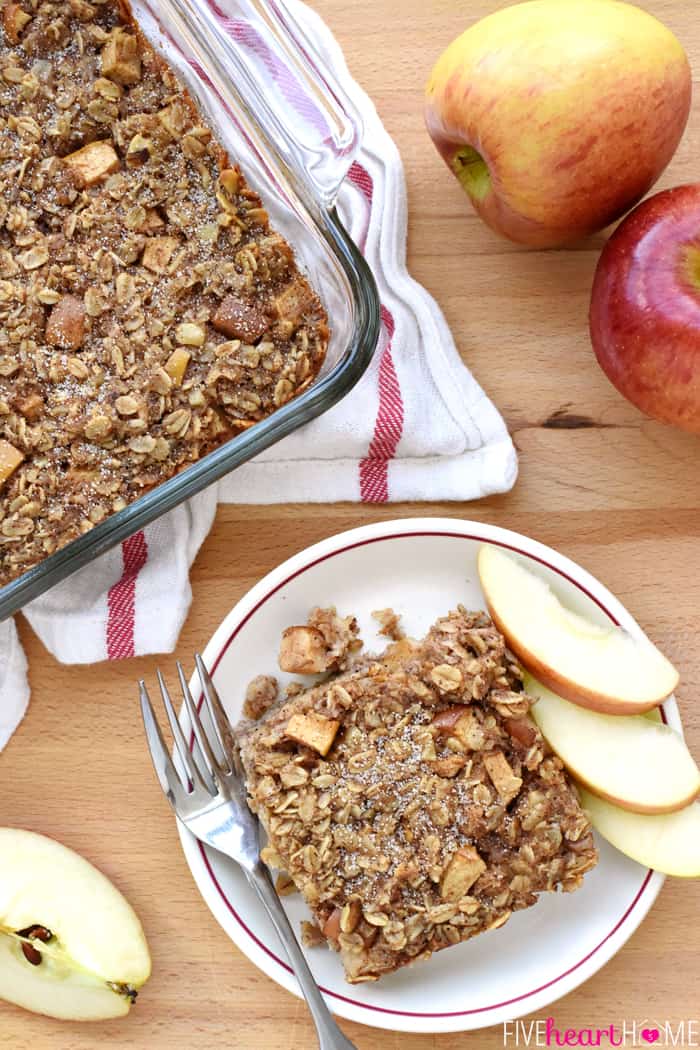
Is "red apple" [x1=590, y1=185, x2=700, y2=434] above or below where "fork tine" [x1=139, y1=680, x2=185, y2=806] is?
above

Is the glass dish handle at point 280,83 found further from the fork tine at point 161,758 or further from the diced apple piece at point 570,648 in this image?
the fork tine at point 161,758

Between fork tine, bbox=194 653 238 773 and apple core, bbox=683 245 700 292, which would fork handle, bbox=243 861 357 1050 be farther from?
apple core, bbox=683 245 700 292

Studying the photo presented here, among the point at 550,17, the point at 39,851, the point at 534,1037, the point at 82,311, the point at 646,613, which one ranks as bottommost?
the point at 534,1037

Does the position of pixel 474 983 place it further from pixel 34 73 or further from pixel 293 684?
pixel 34 73

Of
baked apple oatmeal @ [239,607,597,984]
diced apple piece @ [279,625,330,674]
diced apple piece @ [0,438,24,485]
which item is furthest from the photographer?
diced apple piece @ [279,625,330,674]

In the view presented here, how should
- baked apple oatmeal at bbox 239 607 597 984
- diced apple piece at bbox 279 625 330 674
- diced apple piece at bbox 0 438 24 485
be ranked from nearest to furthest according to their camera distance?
diced apple piece at bbox 0 438 24 485, baked apple oatmeal at bbox 239 607 597 984, diced apple piece at bbox 279 625 330 674

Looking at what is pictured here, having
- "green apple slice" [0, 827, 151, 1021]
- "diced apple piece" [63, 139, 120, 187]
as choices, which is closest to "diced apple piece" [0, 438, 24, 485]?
"diced apple piece" [63, 139, 120, 187]

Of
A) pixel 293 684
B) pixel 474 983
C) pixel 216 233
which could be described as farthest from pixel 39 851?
pixel 216 233

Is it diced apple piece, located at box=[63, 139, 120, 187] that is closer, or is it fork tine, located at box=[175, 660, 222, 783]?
diced apple piece, located at box=[63, 139, 120, 187]
